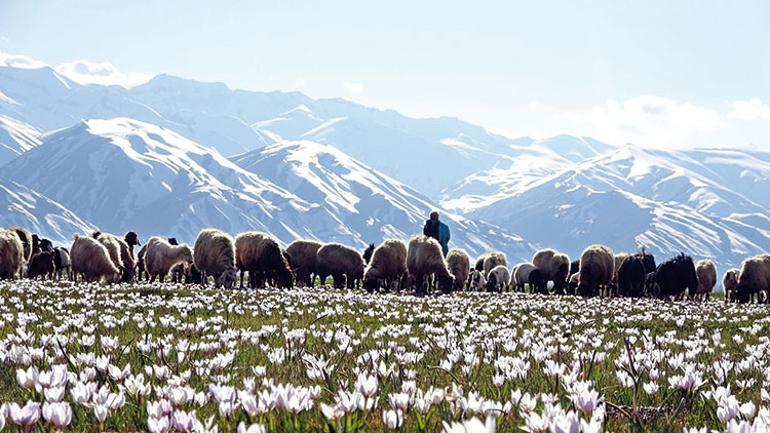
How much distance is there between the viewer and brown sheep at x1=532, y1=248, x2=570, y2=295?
46900 mm

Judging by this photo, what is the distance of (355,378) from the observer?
265 inches

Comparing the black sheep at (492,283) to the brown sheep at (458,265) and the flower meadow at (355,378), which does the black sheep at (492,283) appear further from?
the flower meadow at (355,378)

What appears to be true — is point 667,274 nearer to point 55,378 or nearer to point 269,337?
point 269,337

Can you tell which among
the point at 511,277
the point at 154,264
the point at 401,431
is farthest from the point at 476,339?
the point at 511,277

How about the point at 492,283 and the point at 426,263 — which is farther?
the point at 492,283

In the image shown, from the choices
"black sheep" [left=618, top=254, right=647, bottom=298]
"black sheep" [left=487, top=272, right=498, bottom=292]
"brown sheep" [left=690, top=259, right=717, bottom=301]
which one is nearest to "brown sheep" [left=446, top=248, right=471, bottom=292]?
"black sheep" [left=487, top=272, right=498, bottom=292]

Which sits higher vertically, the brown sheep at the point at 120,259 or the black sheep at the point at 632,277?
the black sheep at the point at 632,277

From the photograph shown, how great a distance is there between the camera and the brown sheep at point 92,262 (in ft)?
97.3

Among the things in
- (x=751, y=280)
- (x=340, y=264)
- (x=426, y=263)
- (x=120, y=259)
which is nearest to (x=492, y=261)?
(x=340, y=264)

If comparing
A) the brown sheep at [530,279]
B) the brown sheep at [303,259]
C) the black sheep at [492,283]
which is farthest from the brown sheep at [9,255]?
the brown sheep at [530,279]

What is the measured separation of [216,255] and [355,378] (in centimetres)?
2640

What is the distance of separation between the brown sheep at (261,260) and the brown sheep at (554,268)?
67.1ft

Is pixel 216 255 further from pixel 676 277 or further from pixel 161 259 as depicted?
pixel 676 277

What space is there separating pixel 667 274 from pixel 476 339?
82.5 ft
